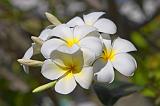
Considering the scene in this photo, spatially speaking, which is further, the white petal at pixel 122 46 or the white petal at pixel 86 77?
the white petal at pixel 122 46

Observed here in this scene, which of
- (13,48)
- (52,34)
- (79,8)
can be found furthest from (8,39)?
(52,34)

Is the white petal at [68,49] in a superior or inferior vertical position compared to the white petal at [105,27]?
superior

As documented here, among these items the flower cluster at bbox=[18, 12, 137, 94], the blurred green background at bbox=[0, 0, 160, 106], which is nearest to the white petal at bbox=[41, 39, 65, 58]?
the flower cluster at bbox=[18, 12, 137, 94]

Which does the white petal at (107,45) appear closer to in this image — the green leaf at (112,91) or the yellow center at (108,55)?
the yellow center at (108,55)

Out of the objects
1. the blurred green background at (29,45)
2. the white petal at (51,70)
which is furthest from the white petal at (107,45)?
the blurred green background at (29,45)

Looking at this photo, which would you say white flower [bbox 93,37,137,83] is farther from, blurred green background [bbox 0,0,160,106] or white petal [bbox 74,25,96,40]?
blurred green background [bbox 0,0,160,106]

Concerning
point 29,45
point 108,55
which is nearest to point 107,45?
point 108,55

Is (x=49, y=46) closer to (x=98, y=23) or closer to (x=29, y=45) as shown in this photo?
(x=98, y=23)
